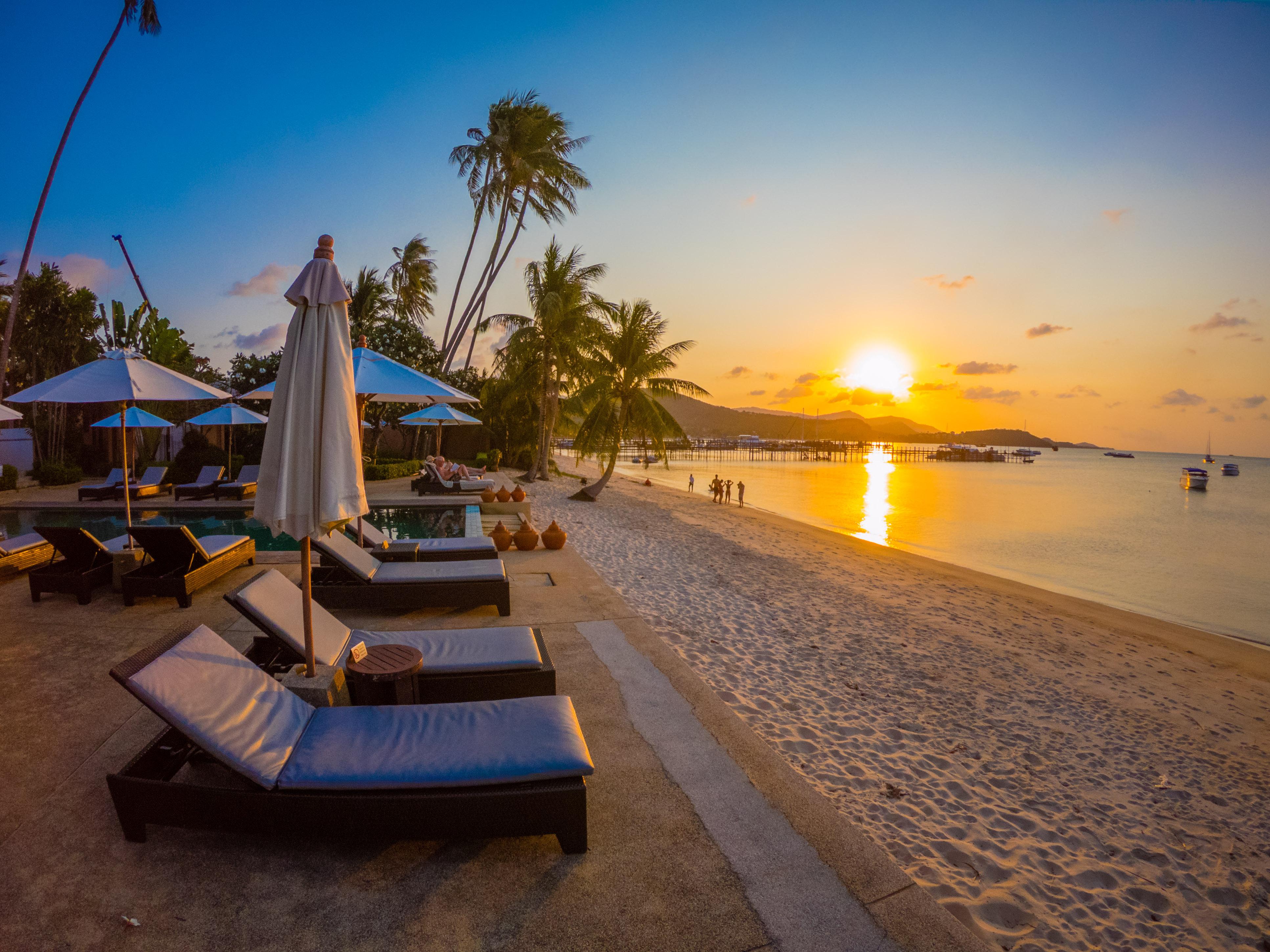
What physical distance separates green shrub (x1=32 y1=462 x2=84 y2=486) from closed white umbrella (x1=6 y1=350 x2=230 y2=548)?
13851mm

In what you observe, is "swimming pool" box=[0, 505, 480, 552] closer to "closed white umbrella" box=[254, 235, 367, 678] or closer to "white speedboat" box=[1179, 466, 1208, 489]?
"closed white umbrella" box=[254, 235, 367, 678]

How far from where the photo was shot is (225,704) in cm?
245

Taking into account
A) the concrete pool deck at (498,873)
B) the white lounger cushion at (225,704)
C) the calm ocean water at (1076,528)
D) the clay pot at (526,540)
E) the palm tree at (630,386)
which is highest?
the palm tree at (630,386)

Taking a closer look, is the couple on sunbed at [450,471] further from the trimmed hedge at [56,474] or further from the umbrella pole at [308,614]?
the umbrella pole at [308,614]

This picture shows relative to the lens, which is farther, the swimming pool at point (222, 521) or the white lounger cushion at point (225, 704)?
the swimming pool at point (222, 521)

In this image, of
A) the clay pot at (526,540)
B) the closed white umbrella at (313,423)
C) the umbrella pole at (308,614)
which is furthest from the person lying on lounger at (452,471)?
the closed white umbrella at (313,423)

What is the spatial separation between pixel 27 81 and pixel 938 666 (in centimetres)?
2263

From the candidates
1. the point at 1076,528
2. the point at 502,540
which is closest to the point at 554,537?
the point at 502,540

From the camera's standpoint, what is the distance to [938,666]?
6016 millimetres

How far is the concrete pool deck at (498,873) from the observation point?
1974 millimetres

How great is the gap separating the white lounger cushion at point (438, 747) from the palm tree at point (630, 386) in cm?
1498

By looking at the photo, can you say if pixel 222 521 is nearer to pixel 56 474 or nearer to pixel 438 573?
pixel 438 573

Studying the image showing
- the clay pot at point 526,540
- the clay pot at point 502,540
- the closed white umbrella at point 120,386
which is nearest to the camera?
the closed white umbrella at point 120,386

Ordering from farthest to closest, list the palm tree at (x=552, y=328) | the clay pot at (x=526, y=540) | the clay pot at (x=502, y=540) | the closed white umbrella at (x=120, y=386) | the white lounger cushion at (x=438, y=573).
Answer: the palm tree at (x=552, y=328) < the clay pot at (x=526, y=540) < the clay pot at (x=502, y=540) < the closed white umbrella at (x=120, y=386) < the white lounger cushion at (x=438, y=573)
